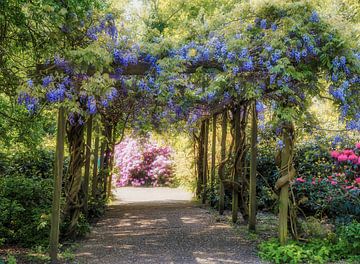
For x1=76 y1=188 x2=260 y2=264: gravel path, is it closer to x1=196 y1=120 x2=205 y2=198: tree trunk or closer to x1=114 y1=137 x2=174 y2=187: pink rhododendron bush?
x1=196 y1=120 x2=205 y2=198: tree trunk

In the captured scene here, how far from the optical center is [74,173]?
6723 millimetres

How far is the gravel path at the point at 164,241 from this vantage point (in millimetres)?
5578

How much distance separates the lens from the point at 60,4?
4.86 metres

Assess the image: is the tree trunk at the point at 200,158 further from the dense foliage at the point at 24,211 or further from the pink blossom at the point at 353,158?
the dense foliage at the point at 24,211

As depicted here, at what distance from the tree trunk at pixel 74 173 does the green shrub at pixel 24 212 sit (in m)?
0.31

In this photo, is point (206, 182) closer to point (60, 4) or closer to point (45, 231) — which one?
point (45, 231)

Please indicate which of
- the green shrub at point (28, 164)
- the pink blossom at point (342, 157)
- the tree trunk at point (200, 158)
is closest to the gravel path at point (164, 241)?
the green shrub at point (28, 164)

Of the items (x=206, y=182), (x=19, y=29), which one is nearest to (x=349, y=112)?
(x=19, y=29)

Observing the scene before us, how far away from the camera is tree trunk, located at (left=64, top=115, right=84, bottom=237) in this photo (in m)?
6.64

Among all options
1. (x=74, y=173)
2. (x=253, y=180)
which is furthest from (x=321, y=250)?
(x=74, y=173)

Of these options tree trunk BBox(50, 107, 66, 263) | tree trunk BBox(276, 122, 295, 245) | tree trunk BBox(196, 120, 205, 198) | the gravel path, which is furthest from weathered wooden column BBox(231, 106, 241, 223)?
tree trunk BBox(196, 120, 205, 198)

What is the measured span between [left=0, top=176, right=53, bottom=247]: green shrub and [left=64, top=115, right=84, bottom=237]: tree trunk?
1.00 feet

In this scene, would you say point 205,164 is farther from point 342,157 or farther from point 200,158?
point 342,157

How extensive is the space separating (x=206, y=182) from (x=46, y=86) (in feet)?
25.0
